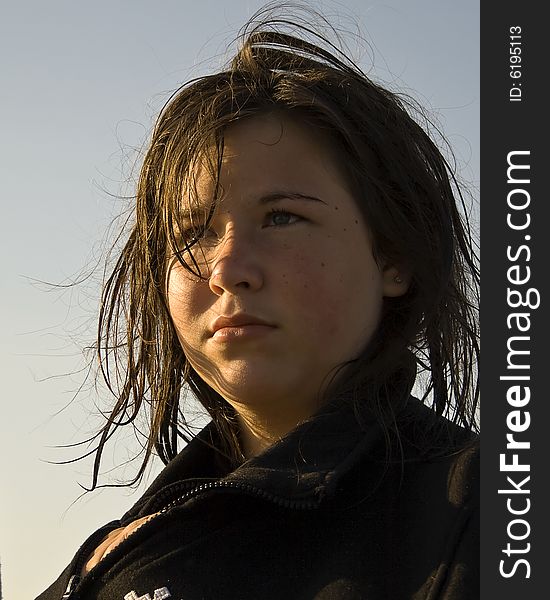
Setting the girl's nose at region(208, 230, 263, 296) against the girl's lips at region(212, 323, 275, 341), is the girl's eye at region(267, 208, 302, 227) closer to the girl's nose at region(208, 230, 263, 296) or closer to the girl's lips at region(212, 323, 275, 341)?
the girl's nose at region(208, 230, 263, 296)

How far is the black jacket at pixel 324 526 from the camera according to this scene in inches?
77.5

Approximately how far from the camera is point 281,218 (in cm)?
225

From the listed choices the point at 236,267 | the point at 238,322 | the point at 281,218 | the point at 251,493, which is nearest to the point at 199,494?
the point at 251,493

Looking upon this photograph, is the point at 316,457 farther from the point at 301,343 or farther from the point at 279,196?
the point at 279,196

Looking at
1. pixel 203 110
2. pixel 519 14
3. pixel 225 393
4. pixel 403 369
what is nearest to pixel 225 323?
pixel 225 393

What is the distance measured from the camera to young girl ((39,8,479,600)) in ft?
6.73

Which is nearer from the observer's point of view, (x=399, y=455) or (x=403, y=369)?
(x=399, y=455)

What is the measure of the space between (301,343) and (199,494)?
0.35m

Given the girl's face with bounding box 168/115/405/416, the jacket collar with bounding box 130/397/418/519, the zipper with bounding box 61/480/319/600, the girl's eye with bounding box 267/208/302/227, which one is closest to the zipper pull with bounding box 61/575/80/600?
the zipper with bounding box 61/480/319/600

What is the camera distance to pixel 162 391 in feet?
9.07

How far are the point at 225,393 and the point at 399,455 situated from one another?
1.28 ft

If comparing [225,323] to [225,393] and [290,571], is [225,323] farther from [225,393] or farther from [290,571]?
[290,571]

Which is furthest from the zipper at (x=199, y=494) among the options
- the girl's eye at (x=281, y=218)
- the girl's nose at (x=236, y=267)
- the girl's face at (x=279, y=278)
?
the girl's eye at (x=281, y=218)

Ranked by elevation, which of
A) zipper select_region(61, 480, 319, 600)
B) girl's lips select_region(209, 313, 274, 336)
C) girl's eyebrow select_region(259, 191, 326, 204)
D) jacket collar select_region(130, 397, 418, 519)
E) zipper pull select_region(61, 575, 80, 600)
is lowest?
zipper pull select_region(61, 575, 80, 600)
